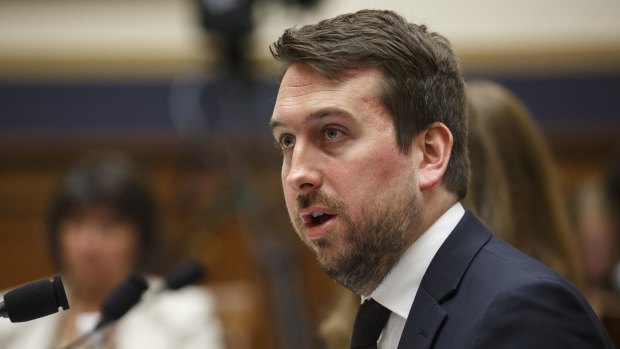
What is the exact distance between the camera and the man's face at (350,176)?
1.47 meters

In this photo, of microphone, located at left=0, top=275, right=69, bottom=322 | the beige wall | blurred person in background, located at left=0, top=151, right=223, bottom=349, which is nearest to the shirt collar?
microphone, located at left=0, top=275, right=69, bottom=322

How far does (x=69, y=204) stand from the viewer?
3008 mm

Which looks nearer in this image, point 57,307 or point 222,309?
point 57,307

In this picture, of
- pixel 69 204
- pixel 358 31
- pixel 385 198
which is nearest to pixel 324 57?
pixel 358 31

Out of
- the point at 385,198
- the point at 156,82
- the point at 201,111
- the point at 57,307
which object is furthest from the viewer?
the point at 156,82

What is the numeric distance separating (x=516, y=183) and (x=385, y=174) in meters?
0.82

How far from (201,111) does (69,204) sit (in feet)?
5.09

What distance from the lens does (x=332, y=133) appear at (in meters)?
1.49

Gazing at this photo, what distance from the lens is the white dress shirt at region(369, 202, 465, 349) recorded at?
1.53m

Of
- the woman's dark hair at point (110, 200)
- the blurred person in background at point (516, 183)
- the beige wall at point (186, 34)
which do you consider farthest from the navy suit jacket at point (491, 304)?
the beige wall at point (186, 34)

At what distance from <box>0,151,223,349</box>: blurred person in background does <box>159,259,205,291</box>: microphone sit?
2.70 ft

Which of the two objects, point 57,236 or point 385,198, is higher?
point 385,198

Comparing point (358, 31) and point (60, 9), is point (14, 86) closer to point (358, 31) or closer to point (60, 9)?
point (60, 9)

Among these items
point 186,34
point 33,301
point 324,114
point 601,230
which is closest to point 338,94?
point 324,114
